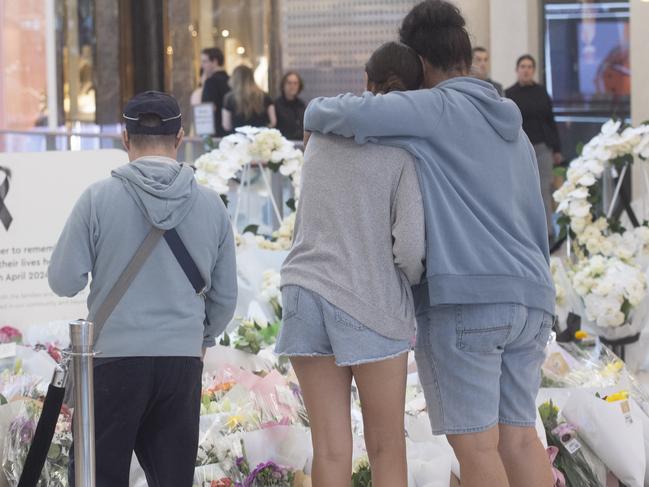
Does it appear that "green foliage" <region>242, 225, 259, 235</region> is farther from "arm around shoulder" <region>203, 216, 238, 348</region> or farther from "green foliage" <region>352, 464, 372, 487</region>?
"arm around shoulder" <region>203, 216, 238, 348</region>

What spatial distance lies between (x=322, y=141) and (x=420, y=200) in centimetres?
29

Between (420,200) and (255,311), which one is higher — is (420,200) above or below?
above

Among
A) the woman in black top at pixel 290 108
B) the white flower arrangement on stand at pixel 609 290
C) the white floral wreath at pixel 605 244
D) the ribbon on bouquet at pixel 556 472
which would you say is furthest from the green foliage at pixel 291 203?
the woman in black top at pixel 290 108

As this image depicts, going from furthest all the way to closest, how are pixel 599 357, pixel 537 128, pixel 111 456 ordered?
pixel 537 128 → pixel 599 357 → pixel 111 456

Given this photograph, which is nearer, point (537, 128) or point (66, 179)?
point (66, 179)

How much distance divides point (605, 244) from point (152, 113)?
3.32 meters

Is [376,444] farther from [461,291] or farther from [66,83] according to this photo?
[66,83]

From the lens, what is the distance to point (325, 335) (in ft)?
10.3

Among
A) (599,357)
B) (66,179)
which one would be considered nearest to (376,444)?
(599,357)

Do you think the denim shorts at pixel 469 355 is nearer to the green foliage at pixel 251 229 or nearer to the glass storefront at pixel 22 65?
the green foliage at pixel 251 229

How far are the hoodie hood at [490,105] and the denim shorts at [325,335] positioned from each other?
58 centimetres

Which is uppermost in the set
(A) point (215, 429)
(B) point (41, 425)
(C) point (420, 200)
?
(C) point (420, 200)

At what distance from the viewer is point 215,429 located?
4.16 m

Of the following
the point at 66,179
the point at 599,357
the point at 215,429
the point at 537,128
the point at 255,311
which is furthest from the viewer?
the point at 537,128
